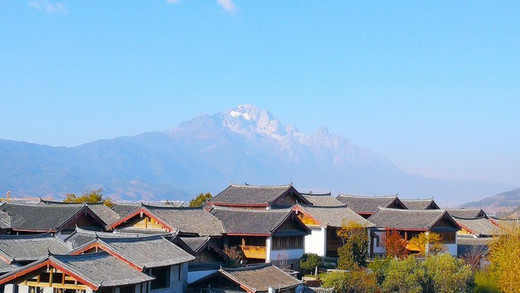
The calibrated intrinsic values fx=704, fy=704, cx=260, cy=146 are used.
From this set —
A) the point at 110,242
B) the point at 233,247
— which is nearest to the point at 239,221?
the point at 233,247

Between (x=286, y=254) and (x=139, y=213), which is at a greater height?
(x=139, y=213)

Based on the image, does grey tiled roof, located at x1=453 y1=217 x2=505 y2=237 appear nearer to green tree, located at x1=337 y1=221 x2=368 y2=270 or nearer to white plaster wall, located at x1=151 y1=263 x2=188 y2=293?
green tree, located at x1=337 y1=221 x2=368 y2=270

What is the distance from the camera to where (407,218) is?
5578 centimetres

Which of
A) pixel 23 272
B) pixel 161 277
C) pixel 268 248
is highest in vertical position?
pixel 268 248

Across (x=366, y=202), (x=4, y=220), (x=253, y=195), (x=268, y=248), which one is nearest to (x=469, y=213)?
(x=366, y=202)

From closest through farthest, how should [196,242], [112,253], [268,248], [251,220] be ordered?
[112,253]
[196,242]
[268,248]
[251,220]

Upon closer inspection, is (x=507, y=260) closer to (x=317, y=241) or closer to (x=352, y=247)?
(x=352, y=247)

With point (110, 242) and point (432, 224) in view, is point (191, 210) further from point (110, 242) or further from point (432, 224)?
point (432, 224)

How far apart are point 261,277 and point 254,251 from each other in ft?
26.2

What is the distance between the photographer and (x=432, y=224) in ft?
175

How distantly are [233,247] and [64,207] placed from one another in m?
11.4

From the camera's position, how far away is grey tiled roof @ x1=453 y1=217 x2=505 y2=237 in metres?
61.1

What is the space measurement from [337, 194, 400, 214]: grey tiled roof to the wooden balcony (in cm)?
1984

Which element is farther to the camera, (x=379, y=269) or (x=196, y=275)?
(x=379, y=269)
